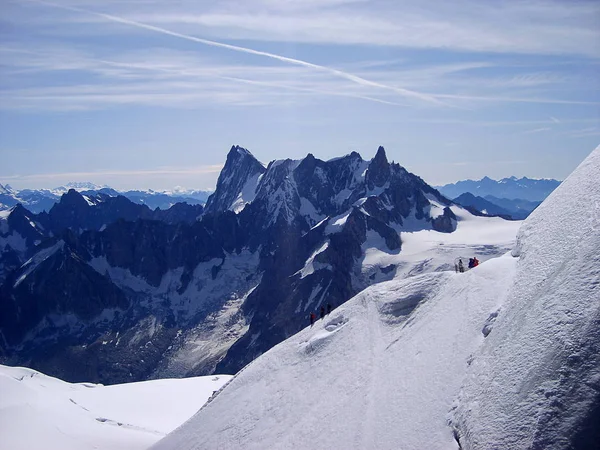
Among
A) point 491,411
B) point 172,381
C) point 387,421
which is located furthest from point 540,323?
point 172,381

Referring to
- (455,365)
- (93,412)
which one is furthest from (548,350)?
(93,412)

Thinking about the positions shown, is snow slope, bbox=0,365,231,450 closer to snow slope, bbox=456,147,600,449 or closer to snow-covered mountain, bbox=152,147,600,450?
snow-covered mountain, bbox=152,147,600,450

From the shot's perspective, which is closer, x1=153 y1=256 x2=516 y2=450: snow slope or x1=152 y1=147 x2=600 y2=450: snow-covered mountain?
x1=152 y1=147 x2=600 y2=450: snow-covered mountain

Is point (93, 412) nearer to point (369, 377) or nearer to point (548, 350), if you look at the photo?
point (369, 377)

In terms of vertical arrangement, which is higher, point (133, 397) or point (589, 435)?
point (589, 435)

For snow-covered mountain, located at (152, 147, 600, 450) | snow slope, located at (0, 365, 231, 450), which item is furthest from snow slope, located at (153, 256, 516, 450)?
snow slope, located at (0, 365, 231, 450)

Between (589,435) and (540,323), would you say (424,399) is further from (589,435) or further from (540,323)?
(589,435)
